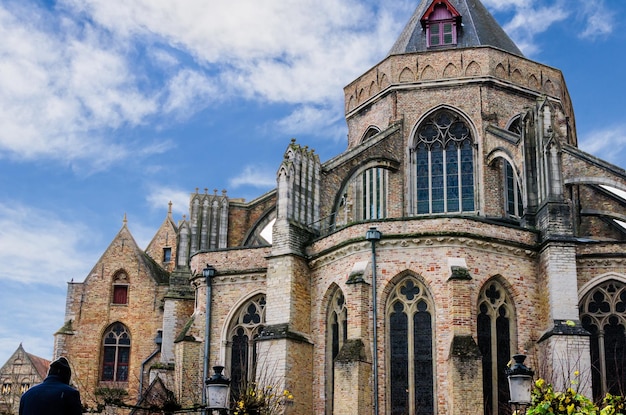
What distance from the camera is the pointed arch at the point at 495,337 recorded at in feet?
84.3

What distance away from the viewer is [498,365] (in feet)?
85.6

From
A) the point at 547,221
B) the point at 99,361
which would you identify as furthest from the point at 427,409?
the point at 99,361

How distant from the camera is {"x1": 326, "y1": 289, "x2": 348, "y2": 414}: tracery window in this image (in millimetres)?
27375

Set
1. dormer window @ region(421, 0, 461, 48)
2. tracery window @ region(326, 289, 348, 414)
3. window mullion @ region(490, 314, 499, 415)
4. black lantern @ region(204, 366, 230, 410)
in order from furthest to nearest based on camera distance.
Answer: dormer window @ region(421, 0, 461, 48), tracery window @ region(326, 289, 348, 414), window mullion @ region(490, 314, 499, 415), black lantern @ region(204, 366, 230, 410)

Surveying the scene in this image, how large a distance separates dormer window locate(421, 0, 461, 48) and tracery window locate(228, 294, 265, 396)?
44.3ft

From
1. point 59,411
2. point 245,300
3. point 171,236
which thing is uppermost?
point 171,236

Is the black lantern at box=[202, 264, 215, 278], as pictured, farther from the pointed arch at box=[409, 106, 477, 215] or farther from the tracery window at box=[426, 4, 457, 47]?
the tracery window at box=[426, 4, 457, 47]

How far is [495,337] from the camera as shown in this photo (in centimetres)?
2628

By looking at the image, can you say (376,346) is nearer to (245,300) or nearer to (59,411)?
(245,300)

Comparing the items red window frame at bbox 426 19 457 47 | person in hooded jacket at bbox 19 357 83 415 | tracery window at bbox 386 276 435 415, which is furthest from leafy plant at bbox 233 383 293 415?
red window frame at bbox 426 19 457 47

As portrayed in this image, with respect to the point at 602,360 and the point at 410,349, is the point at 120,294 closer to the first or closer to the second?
the point at 410,349

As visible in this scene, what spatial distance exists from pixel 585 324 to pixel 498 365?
11.4ft

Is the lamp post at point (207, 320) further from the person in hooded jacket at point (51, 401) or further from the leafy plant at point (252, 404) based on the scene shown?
the person in hooded jacket at point (51, 401)

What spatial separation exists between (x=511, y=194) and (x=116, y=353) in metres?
17.1
